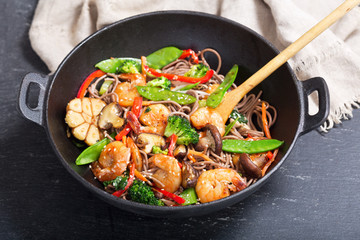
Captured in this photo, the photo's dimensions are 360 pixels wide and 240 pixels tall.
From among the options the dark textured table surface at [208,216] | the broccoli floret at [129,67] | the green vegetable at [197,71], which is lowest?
the dark textured table surface at [208,216]

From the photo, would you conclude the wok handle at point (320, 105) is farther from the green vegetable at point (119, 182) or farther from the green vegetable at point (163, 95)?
the green vegetable at point (119, 182)

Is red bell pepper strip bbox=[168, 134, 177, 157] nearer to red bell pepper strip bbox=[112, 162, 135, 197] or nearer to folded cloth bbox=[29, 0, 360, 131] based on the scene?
red bell pepper strip bbox=[112, 162, 135, 197]

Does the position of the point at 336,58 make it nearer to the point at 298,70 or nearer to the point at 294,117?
the point at 298,70

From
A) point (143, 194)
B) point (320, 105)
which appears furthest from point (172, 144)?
point (320, 105)

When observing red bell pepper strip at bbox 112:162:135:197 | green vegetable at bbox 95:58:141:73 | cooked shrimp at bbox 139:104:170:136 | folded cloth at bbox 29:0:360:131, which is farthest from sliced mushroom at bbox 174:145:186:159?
folded cloth at bbox 29:0:360:131

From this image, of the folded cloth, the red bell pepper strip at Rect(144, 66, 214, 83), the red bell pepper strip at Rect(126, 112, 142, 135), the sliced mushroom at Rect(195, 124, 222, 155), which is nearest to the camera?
the sliced mushroom at Rect(195, 124, 222, 155)

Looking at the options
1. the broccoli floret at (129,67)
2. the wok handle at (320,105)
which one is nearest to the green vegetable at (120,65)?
the broccoli floret at (129,67)
